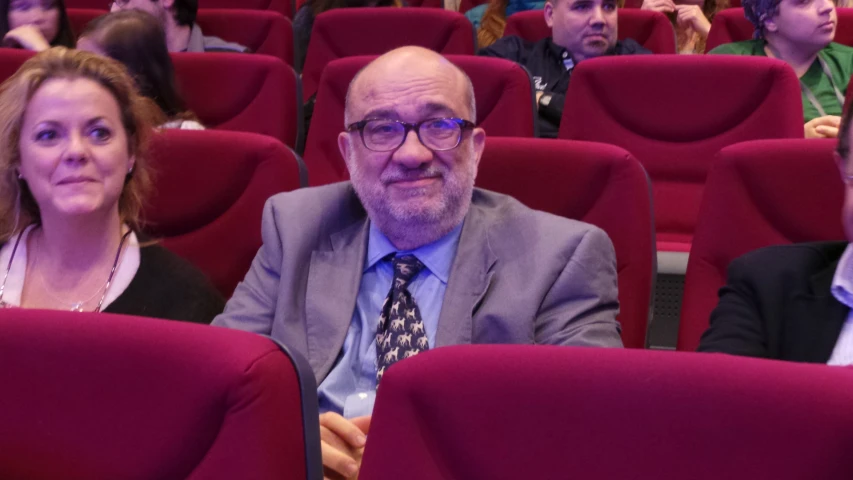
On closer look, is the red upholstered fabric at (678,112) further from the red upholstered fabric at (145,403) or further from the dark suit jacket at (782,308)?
the red upholstered fabric at (145,403)

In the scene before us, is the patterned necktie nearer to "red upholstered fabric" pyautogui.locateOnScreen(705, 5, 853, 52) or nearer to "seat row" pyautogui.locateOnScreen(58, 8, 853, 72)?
"seat row" pyautogui.locateOnScreen(58, 8, 853, 72)

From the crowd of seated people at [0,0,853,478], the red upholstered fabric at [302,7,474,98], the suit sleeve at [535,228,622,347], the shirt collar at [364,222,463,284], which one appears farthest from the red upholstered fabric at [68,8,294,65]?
the suit sleeve at [535,228,622,347]

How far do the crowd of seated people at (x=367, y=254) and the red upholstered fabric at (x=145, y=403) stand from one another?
0.36 metres

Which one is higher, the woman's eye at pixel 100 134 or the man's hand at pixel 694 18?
the woman's eye at pixel 100 134

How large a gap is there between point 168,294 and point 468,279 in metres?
0.46

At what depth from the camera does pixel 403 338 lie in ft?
4.56

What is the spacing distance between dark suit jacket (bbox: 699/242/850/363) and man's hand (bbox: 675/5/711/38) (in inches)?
101

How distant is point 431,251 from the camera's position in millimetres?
1479

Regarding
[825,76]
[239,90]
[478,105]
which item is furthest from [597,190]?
[825,76]

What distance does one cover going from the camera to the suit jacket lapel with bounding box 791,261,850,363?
3.94 ft

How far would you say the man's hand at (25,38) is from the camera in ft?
9.12

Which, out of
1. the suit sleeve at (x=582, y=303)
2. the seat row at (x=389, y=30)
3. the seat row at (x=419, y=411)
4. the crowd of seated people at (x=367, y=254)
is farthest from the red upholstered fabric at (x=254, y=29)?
the seat row at (x=419, y=411)

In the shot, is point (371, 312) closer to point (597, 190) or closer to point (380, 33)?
point (597, 190)

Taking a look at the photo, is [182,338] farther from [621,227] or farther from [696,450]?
[621,227]
